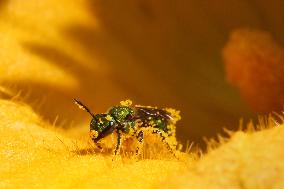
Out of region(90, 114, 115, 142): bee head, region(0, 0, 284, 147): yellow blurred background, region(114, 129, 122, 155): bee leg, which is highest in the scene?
region(0, 0, 284, 147): yellow blurred background

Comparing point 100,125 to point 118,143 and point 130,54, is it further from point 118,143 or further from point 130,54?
point 130,54

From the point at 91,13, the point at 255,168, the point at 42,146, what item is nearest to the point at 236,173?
the point at 255,168

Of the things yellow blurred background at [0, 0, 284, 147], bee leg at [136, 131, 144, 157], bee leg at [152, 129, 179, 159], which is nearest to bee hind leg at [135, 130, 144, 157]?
bee leg at [136, 131, 144, 157]

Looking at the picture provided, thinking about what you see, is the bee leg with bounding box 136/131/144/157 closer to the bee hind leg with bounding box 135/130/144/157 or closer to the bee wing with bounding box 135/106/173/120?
the bee hind leg with bounding box 135/130/144/157

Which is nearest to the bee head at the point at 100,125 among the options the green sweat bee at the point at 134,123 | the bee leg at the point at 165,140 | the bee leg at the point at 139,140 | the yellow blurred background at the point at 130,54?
the green sweat bee at the point at 134,123


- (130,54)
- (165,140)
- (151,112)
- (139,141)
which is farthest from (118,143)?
(130,54)

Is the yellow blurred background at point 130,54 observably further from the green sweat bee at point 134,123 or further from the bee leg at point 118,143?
the bee leg at point 118,143

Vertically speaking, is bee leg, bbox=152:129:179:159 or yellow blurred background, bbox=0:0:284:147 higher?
yellow blurred background, bbox=0:0:284:147

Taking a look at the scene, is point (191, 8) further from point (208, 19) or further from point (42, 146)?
point (42, 146)
